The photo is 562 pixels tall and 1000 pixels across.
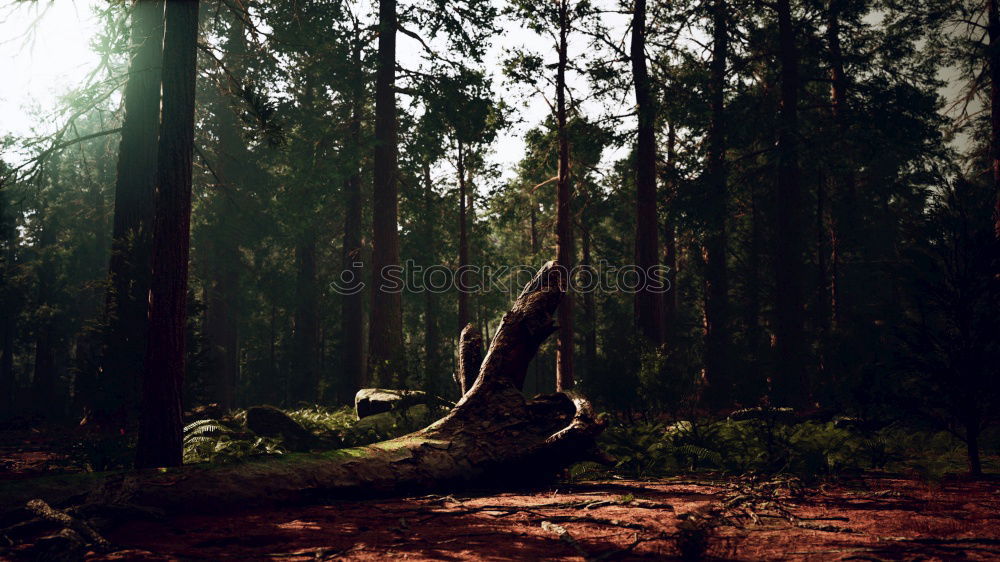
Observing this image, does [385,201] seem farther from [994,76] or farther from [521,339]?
[994,76]

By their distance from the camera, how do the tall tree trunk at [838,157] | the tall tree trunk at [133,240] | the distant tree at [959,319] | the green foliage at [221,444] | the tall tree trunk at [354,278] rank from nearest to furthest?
the distant tree at [959,319] → the green foliage at [221,444] → the tall tree trunk at [133,240] → the tall tree trunk at [838,157] → the tall tree trunk at [354,278]

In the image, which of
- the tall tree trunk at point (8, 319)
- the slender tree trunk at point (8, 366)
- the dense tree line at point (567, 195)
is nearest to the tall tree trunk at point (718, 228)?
the dense tree line at point (567, 195)

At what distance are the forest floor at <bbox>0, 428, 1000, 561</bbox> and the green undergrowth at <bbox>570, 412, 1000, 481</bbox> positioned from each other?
3.16ft

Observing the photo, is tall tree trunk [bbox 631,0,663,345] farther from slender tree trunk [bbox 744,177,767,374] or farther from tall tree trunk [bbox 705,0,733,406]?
slender tree trunk [bbox 744,177,767,374]

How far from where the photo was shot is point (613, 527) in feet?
14.4

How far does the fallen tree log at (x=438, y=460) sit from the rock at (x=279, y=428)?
413 centimetres

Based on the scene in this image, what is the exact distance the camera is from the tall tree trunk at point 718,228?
18112mm

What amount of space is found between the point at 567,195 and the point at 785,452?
11454mm

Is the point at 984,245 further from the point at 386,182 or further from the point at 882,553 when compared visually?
the point at 386,182

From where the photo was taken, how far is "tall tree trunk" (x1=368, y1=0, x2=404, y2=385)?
55.2 ft

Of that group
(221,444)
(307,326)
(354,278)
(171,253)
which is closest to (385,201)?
(354,278)

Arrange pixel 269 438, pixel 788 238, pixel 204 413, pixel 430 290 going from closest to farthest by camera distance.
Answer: pixel 269 438 < pixel 204 413 < pixel 788 238 < pixel 430 290

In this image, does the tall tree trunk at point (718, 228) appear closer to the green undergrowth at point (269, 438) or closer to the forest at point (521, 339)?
the forest at point (521, 339)

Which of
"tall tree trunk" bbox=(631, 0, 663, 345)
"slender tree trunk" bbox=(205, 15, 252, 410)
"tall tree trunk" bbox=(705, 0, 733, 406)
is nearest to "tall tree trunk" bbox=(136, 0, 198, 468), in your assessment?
"tall tree trunk" bbox=(631, 0, 663, 345)
